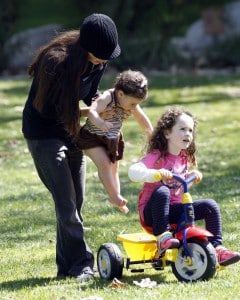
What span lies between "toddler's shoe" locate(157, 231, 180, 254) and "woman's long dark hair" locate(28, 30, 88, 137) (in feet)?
2.83

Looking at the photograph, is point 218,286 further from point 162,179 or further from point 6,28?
point 6,28

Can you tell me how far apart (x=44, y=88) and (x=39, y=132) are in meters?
0.37

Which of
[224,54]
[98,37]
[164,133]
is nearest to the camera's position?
[98,37]

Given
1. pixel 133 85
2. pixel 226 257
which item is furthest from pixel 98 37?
pixel 226 257

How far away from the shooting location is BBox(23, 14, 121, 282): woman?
5.63m

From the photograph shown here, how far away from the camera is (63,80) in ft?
18.4

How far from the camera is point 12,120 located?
1444 cm

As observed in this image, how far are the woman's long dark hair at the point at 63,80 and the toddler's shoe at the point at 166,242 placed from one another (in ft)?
2.83

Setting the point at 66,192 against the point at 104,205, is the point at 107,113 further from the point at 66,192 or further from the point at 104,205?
the point at 104,205

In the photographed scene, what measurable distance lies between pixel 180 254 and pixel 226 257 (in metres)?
0.30

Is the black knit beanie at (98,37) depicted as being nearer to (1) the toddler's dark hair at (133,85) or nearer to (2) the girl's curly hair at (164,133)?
(1) the toddler's dark hair at (133,85)

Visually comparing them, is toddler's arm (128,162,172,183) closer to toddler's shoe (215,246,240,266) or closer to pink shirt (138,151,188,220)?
pink shirt (138,151,188,220)

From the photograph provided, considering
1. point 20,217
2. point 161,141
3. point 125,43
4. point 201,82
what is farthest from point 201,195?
point 125,43

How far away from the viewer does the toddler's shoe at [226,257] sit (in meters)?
5.73
